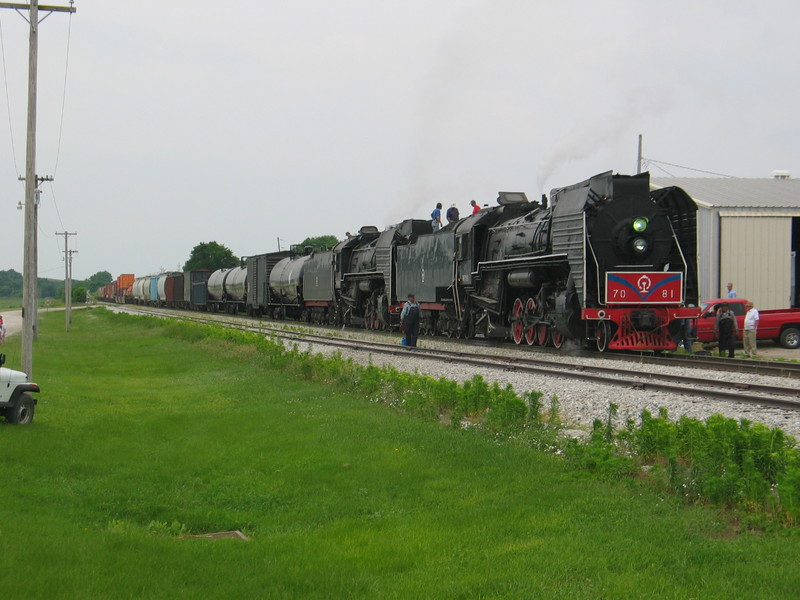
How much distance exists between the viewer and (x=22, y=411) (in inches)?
472

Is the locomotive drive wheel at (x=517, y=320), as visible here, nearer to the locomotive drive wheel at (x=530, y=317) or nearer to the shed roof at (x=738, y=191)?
the locomotive drive wheel at (x=530, y=317)

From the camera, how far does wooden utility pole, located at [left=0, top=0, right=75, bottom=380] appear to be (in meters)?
16.0

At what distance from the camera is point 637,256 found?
18.6 m

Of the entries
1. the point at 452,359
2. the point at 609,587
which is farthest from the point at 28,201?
the point at 609,587

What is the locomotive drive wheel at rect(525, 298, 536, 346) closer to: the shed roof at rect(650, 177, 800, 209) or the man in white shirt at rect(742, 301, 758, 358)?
the man in white shirt at rect(742, 301, 758, 358)

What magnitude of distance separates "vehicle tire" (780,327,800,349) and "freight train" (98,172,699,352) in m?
7.01

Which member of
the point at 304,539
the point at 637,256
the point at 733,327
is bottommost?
the point at 304,539

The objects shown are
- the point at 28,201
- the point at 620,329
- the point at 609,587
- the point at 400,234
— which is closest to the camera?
the point at 609,587

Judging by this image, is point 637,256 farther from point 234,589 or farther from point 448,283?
point 234,589

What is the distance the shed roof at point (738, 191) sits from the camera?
98.2 ft

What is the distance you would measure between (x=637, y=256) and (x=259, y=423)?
10383 mm

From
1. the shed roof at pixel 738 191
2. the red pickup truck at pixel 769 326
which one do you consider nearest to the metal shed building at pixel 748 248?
the shed roof at pixel 738 191

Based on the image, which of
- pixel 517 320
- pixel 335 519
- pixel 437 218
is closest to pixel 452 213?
pixel 437 218

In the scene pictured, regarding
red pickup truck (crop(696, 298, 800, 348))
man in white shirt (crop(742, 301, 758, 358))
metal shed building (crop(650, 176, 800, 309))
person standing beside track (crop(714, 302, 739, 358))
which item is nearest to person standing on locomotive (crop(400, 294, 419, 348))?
person standing beside track (crop(714, 302, 739, 358))
